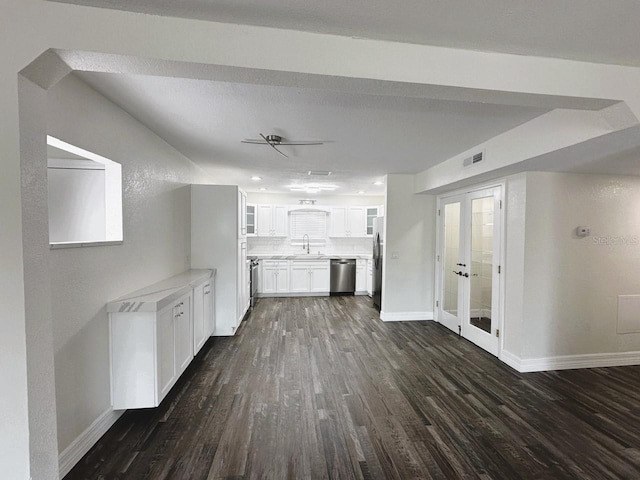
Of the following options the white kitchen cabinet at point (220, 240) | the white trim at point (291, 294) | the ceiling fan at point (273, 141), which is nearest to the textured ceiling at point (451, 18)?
the ceiling fan at point (273, 141)

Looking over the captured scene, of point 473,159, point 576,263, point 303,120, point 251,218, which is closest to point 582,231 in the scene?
point 576,263

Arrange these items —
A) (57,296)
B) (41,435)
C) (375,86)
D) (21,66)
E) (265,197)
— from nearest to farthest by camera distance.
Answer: (21,66) → (41,435) → (375,86) → (57,296) → (265,197)

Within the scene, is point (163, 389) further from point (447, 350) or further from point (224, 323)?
point (447, 350)

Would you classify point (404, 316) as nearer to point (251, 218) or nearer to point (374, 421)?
point (374, 421)

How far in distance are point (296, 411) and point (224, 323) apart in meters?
2.07

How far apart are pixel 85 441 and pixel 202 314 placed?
1601 millimetres

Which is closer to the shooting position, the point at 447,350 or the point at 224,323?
the point at 447,350

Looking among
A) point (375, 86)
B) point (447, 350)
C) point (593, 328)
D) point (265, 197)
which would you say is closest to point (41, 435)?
point (375, 86)

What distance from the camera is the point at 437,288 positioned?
481 cm

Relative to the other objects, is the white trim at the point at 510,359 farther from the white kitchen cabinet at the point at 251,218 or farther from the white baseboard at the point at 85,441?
the white kitchen cabinet at the point at 251,218

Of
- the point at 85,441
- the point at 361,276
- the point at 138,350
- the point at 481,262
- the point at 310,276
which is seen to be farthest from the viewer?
the point at 361,276

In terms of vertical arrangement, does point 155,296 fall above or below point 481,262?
below

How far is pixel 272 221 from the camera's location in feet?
22.6

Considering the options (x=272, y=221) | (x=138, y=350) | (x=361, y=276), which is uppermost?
(x=272, y=221)
